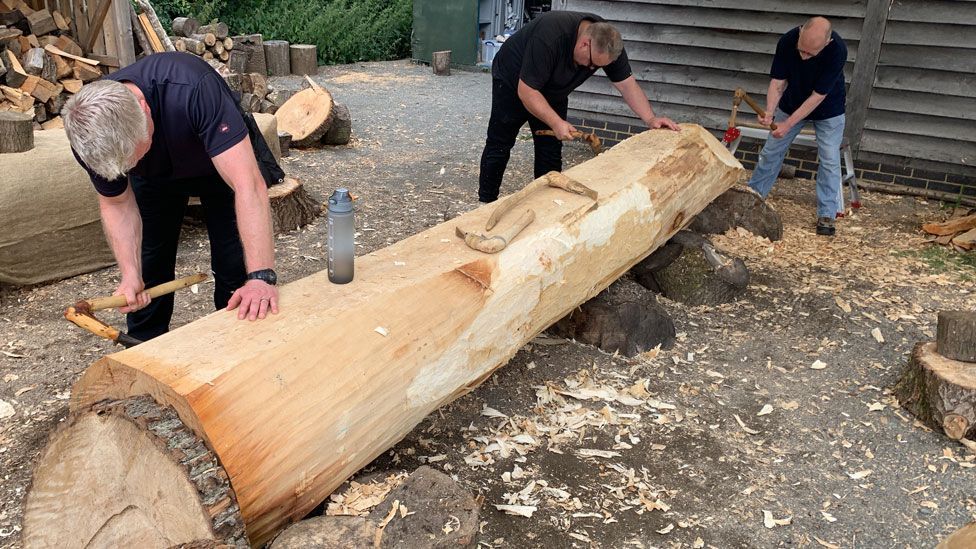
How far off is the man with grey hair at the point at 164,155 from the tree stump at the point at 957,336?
2976 mm

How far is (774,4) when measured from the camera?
7004mm

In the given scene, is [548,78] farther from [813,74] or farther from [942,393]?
[942,393]

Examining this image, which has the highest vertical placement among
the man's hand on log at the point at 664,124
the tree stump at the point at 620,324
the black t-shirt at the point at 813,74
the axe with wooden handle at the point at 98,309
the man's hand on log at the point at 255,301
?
the black t-shirt at the point at 813,74

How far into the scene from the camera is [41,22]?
22.3 ft

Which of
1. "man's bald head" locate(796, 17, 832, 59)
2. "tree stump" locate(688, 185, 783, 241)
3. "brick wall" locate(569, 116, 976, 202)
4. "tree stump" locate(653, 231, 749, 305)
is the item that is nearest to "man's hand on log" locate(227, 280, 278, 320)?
"tree stump" locate(653, 231, 749, 305)

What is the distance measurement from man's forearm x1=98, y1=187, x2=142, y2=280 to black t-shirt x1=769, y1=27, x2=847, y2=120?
4777 mm

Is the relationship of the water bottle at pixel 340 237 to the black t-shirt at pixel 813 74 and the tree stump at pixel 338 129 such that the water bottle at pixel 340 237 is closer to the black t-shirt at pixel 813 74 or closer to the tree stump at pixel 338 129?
the black t-shirt at pixel 813 74

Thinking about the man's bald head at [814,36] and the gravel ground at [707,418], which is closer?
the gravel ground at [707,418]

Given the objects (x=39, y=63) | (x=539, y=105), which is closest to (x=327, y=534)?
(x=539, y=105)

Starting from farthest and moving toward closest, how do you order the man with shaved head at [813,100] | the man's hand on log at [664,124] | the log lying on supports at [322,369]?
the man with shaved head at [813,100], the man's hand on log at [664,124], the log lying on supports at [322,369]

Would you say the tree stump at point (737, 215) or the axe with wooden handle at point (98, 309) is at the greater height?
the axe with wooden handle at point (98, 309)

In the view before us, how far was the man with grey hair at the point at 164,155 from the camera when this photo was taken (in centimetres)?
225

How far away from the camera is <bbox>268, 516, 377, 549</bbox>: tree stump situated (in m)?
2.08

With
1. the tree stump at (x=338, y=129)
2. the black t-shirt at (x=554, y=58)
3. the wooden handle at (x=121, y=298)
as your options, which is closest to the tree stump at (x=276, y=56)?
the tree stump at (x=338, y=129)
